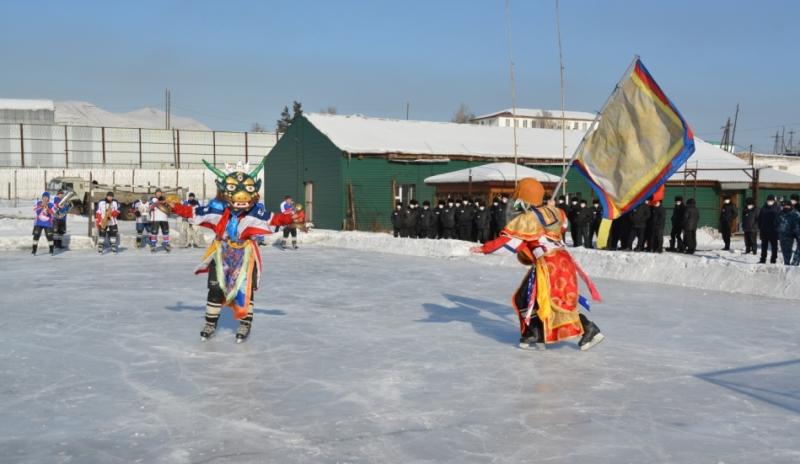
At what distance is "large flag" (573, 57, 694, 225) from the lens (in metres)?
7.34

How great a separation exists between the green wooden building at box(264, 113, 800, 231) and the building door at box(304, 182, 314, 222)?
0.05 m

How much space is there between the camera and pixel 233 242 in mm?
7906

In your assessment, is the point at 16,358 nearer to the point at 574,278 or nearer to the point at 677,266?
the point at 574,278

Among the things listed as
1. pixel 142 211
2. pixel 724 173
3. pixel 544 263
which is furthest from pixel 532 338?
pixel 724 173

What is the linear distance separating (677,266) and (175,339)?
9.47 m

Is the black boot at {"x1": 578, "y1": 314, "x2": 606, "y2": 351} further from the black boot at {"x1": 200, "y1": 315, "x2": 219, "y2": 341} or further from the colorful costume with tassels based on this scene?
the black boot at {"x1": 200, "y1": 315, "x2": 219, "y2": 341}

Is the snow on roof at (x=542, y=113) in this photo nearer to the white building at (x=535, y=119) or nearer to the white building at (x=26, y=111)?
the white building at (x=535, y=119)

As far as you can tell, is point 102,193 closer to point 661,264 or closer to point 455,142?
point 455,142

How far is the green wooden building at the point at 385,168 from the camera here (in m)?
Answer: 31.4

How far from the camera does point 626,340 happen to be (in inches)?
324

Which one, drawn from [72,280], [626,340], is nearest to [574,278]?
[626,340]

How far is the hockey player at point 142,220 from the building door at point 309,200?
1280 centimetres

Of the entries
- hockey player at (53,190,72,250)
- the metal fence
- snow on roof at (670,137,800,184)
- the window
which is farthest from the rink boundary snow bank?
the metal fence

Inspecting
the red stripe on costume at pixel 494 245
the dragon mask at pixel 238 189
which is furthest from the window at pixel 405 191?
the red stripe on costume at pixel 494 245
